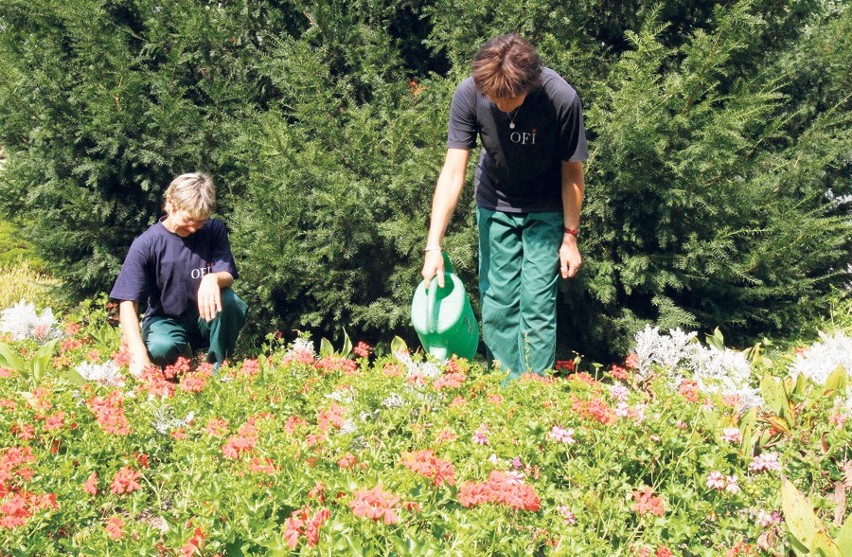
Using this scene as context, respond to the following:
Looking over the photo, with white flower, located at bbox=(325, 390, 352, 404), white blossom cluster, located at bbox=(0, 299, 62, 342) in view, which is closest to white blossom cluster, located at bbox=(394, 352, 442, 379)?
white flower, located at bbox=(325, 390, 352, 404)

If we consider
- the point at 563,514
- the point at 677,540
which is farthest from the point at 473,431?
the point at 677,540

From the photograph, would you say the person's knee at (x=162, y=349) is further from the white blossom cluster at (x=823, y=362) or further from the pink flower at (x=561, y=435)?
the white blossom cluster at (x=823, y=362)

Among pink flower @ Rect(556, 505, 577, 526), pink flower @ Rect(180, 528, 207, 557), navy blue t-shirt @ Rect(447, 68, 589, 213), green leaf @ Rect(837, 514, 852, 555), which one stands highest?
navy blue t-shirt @ Rect(447, 68, 589, 213)

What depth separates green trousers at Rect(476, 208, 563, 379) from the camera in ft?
12.1

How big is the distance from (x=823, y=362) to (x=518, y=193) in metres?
1.49

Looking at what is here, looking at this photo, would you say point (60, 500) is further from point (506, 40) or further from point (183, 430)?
point (506, 40)

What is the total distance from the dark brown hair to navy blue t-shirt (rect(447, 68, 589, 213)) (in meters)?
0.22

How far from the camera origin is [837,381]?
3164mm

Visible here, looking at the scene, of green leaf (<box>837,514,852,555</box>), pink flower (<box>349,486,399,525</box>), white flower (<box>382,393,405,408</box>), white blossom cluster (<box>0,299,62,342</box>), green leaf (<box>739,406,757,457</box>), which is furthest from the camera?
white blossom cluster (<box>0,299,62,342</box>)

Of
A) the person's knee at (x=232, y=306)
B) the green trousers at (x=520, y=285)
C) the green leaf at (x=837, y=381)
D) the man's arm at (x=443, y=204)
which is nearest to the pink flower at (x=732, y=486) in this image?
the green leaf at (x=837, y=381)

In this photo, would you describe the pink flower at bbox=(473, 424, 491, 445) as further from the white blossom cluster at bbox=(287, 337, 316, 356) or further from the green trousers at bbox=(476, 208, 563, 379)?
the white blossom cluster at bbox=(287, 337, 316, 356)

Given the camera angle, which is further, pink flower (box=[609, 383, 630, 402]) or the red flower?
pink flower (box=[609, 383, 630, 402])

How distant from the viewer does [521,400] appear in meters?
3.04

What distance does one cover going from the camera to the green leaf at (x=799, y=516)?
2248 mm
